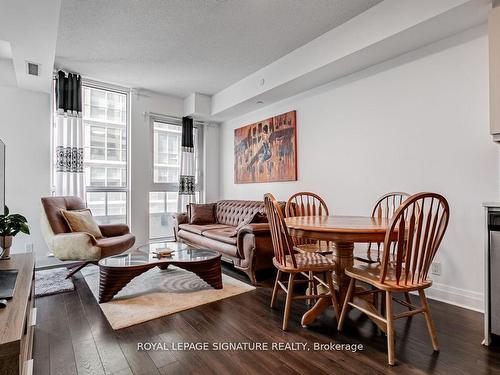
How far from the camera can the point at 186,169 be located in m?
5.46

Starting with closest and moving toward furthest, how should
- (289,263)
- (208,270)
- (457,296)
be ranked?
(289,263) < (457,296) < (208,270)

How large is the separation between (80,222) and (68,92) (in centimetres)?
193

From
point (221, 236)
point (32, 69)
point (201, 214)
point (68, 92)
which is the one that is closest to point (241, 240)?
point (221, 236)

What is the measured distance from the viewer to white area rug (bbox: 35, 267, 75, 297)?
2845 mm

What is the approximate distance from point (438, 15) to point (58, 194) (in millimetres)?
4716

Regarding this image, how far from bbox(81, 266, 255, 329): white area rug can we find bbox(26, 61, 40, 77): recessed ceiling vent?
2.47m

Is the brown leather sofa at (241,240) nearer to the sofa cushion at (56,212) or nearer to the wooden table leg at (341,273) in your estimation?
the wooden table leg at (341,273)

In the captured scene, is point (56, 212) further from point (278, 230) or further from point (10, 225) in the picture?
point (278, 230)

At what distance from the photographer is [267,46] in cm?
349

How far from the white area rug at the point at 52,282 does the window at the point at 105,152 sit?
1.19 m

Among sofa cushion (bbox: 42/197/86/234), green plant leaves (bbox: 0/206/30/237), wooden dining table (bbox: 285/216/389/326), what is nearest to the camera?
wooden dining table (bbox: 285/216/389/326)

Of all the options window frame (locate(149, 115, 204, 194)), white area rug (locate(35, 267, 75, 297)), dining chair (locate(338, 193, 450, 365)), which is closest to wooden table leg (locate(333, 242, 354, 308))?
Answer: dining chair (locate(338, 193, 450, 365))

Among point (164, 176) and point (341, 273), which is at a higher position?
point (164, 176)

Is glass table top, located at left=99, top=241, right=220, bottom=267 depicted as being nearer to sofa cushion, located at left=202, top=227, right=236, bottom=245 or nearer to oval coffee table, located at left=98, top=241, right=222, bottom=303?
oval coffee table, located at left=98, top=241, right=222, bottom=303
